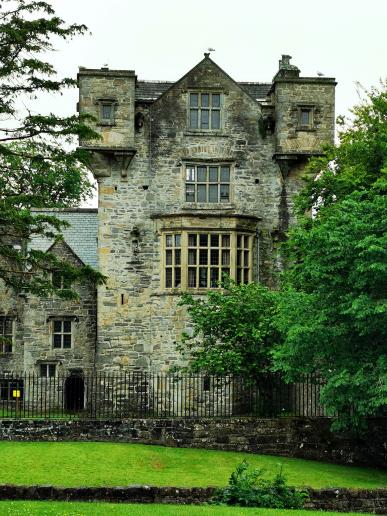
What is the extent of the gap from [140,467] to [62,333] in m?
19.7

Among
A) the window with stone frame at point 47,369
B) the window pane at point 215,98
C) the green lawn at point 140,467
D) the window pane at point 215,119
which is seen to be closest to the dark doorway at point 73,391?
the window with stone frame at point 47,369

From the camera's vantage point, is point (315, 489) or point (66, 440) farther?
point (66, 440)

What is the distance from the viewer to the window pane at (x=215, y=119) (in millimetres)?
43812

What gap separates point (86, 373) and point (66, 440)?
1501 centimetres

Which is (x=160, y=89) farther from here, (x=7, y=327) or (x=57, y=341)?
(x=7, y=327)

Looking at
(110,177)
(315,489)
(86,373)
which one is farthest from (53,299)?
(315,489)

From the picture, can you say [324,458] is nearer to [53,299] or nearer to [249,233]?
[249,233]

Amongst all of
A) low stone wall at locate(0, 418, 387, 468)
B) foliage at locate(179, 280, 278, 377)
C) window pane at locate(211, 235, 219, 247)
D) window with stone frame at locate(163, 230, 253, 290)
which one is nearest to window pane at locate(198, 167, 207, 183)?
window with stone frame at locate(163, 230, 253, 290)

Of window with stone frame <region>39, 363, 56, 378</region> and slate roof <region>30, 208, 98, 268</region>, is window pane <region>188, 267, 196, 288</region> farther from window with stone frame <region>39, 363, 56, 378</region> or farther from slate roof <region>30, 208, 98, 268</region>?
window with stone frame <region>39, 363, 56, 378</region>

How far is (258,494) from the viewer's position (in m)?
23.6

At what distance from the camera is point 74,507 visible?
69.7 ft

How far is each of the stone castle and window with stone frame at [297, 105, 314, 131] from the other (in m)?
0.06

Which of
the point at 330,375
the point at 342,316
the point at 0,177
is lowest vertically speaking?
the point at 330,375

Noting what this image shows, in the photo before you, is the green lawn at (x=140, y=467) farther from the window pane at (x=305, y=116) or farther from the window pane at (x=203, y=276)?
the window pane at (x=305, y=116)
